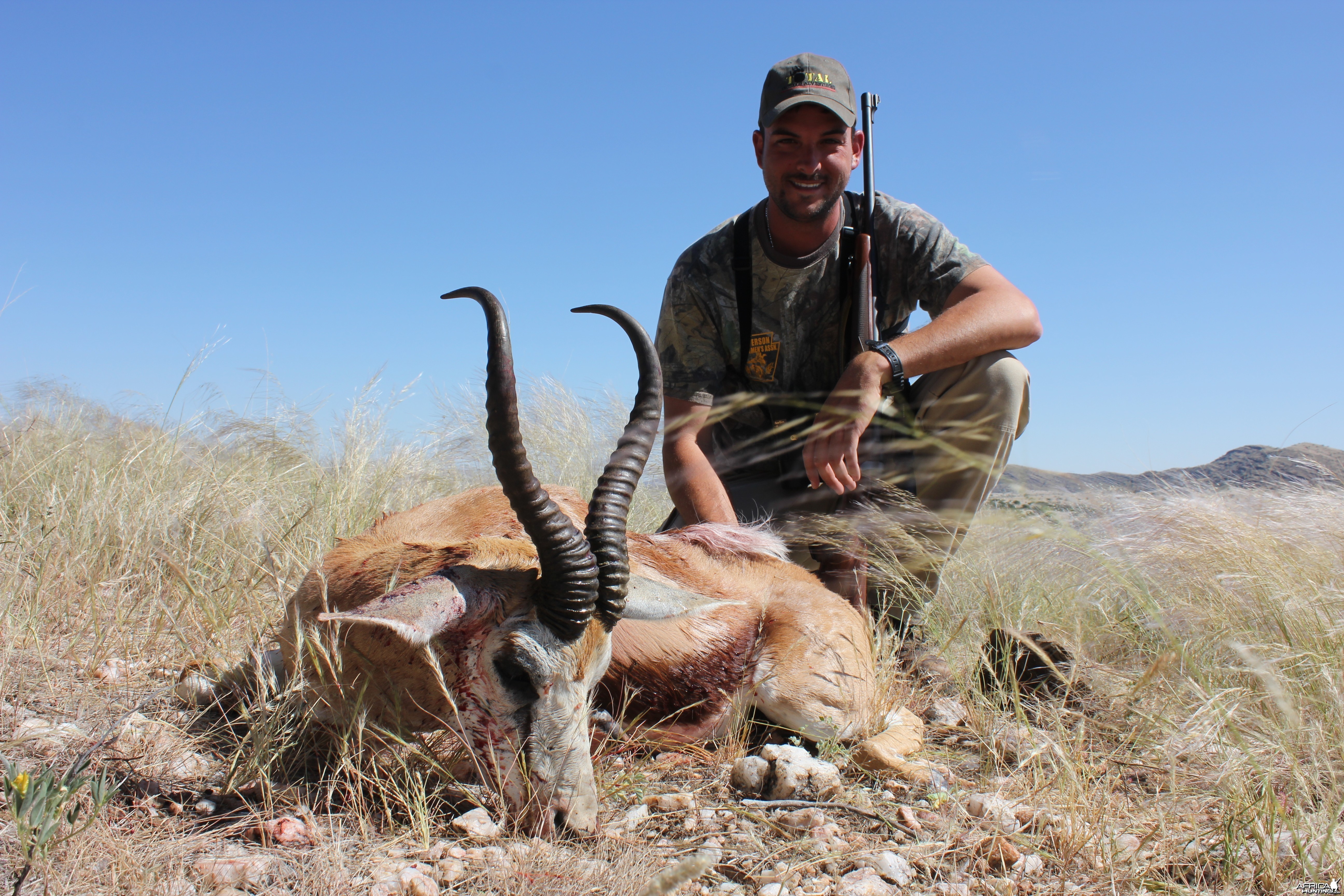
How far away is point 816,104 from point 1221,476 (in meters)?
6.55

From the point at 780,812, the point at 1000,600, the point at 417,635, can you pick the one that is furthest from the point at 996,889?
the point at 1000,600

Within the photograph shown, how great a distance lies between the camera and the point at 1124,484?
6133 millimetres

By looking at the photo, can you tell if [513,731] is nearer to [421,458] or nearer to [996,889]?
[996,889]

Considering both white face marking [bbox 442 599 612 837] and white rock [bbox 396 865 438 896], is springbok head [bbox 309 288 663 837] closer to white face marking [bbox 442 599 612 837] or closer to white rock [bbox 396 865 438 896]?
white face marking [bbox 442 599 612 837]

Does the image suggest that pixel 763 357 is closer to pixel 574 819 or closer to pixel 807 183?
pixel 807 183

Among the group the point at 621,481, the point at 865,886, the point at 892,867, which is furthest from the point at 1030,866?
the point at 621,481

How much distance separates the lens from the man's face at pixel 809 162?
5422 millimetres

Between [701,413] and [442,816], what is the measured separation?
316 centimetres

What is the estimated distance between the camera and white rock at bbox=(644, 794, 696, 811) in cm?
314

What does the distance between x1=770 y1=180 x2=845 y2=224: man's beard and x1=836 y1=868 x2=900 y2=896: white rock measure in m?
3.94

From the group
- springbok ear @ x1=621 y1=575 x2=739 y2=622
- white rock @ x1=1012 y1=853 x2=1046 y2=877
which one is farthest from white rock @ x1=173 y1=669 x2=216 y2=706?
white rock @ x1=1012 y1=853 x2=1046 y2=877

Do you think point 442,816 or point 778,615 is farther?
point 778,615

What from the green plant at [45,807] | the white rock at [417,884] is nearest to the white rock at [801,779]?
the white rock at [417,884]

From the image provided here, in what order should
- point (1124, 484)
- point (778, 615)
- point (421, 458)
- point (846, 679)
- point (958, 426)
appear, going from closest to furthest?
point (846, 679) < point (778, 615) < point (958, 426) < point (1124, 484) < point (421, 458)
